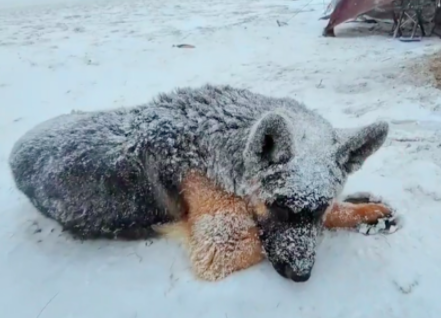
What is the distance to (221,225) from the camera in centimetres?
286


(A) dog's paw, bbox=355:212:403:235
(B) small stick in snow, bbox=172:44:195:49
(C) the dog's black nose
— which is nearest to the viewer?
(C) the dog's black nose

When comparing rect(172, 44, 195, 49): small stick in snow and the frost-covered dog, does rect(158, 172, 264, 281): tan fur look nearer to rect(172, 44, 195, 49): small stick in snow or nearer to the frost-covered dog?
the frost-covered dog

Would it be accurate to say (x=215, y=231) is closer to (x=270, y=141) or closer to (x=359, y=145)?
(x=270, y=141)

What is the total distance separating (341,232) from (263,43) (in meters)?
6.46

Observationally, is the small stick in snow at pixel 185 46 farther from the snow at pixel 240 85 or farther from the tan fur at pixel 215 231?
the tan fur at pixel 215 231

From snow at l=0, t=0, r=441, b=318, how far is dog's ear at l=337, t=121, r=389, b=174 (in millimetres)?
504

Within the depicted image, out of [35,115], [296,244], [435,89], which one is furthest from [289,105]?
[35,115]

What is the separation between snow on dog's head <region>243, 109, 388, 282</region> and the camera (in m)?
2.56

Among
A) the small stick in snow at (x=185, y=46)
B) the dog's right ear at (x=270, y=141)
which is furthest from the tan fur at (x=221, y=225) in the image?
the small stick in snow at (x=185, y=46)

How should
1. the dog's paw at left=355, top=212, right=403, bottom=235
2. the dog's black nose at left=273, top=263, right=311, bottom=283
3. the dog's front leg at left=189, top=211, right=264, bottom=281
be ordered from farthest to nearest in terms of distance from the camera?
1. the dog's paw at left=355, top=212, right=403, bottom=235
2. the dog's front leg at left=189, top=211, right=264, bottom=281
3. the dog's black nose at left=273, top=263, right=311, bottom=283

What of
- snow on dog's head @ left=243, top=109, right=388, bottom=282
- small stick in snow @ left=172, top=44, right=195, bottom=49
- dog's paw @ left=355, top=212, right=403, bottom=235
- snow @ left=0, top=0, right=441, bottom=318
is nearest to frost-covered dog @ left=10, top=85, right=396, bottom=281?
snow on dog's head @ left=243, top=109, right=388, bottom=282

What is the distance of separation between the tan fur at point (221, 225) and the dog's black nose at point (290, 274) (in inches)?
8.0

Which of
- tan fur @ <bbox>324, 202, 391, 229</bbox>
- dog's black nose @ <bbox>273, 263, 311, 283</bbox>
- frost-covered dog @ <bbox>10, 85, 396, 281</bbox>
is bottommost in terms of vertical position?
tan fur @ <bbox>324, 202, 391, 229</bbox>

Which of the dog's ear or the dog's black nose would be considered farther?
the dog's ear
